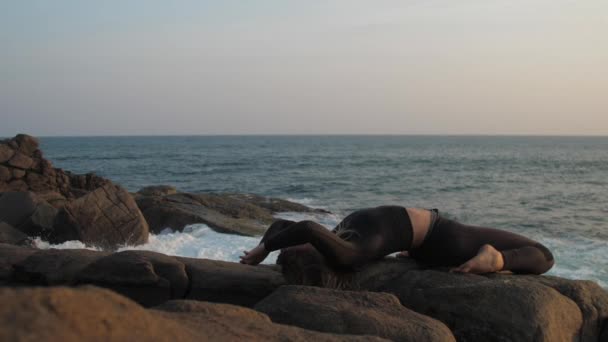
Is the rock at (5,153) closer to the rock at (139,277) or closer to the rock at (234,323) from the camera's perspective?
the rock at (139,277)

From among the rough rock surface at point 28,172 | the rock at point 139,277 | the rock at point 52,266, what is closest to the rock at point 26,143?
the rough rock surface at point 28,172

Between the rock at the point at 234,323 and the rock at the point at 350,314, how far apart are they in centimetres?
73

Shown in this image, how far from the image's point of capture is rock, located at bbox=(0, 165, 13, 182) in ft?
64.5

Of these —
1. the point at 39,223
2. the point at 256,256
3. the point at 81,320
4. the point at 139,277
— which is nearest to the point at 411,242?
the point at 256,256

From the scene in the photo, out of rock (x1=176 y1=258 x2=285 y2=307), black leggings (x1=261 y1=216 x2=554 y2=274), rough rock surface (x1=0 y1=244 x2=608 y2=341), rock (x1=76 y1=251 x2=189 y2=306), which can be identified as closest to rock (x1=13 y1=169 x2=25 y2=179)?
rough rock surface (x1=0 y1=244 x2=608 y2=341)

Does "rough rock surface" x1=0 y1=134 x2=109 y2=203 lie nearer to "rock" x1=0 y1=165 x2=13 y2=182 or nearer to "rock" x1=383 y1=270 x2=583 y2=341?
"rock" x1=0 y1=165 x2=13 y2=182

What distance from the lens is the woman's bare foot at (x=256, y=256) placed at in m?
6.54

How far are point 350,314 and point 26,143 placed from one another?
19752mm

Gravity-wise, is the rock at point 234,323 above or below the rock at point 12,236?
above

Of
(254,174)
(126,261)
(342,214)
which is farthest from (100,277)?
(254,174)

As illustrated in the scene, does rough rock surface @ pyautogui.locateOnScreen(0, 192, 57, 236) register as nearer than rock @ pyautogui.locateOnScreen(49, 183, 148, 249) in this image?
No

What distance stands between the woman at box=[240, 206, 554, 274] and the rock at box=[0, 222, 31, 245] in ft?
25.2

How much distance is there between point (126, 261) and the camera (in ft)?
20.2

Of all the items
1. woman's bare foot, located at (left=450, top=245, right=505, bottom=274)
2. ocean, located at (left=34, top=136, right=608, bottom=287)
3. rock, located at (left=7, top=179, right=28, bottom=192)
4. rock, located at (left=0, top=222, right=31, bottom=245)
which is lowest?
ocean, located at (left=34, top=136, right=608, bottom=287)
